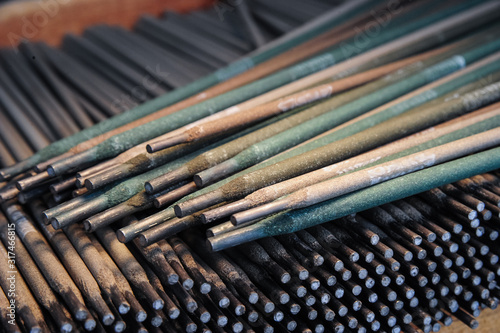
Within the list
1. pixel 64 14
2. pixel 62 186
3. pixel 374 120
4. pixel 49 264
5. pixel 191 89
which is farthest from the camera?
pixel 64 14

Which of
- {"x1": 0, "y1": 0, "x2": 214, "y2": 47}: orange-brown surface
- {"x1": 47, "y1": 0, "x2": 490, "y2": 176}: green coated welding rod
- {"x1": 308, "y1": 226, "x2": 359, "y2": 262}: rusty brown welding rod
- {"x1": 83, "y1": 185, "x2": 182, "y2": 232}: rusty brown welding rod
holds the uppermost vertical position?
{"x1": 0, "y1": 0, "x2": 214, "y2": 47}: orange-brown surface

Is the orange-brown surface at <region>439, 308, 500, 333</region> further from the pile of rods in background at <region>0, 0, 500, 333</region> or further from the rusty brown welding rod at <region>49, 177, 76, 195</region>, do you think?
the rusty brown welding rod at <region>49, 177, 76, 195</region>

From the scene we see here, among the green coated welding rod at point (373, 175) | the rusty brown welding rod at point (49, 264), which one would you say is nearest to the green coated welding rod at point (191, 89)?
the rusty brown welding rod at point (49, 264)

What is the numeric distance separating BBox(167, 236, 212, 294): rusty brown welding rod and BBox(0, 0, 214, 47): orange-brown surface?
169 cm

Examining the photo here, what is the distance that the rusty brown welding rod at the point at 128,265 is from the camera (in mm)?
1204

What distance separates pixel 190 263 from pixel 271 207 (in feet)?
0.81

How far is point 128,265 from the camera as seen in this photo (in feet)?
4.24

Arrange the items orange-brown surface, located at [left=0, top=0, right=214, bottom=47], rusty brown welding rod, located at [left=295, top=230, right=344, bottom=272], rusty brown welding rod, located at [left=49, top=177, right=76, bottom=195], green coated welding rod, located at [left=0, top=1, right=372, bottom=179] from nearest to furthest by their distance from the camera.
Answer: rusty brown welding rod, located at [left=295, top=230, right=344, bottom=272], rusty brown welding rod, located at [left=49, top=177, right=76, bottom=195], green coated welding rod, located at [left=0, top=1, right=372, bottom=179], orange-brown surface, located at [left=0, top=0, right=214, bottom=47]

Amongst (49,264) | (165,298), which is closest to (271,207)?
(165,298)

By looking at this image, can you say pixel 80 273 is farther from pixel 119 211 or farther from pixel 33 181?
pixel 33 181

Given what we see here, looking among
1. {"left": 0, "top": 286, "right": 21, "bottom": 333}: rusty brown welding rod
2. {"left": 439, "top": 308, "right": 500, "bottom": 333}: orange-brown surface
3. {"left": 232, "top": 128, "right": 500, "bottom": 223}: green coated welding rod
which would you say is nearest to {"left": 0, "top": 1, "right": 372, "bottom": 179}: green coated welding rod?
{"left": 0, "top": 286, "right": 21, "bottom": 333}: rusty brown welding rod

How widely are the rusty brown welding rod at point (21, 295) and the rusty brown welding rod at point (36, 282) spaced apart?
0.01 metres

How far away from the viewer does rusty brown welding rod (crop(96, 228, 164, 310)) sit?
47.4 inches

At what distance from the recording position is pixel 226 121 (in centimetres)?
151
